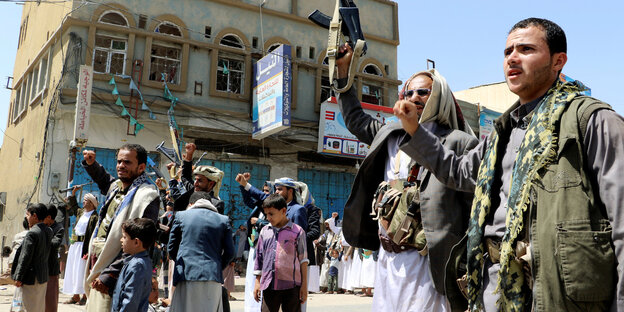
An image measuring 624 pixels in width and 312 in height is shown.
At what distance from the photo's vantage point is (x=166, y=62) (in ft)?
59.2

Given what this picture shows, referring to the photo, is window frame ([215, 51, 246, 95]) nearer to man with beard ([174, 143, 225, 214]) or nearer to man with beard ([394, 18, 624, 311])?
man with beard ([174, 143, 225, 214])

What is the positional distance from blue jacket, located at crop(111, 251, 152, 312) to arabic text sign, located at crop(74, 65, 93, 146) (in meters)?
11.5

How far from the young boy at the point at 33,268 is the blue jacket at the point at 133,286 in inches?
120

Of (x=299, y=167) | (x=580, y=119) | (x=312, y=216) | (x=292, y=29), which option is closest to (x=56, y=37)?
(x=292, y=29)

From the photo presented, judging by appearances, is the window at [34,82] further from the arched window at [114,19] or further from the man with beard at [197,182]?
the man with beard at [197,182]

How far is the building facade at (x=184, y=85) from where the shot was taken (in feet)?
55.1

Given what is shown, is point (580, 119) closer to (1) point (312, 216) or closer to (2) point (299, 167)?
(1) point (312, 216)

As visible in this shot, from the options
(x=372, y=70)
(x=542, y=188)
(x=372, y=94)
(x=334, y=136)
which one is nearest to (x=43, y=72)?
(x=334, y=136)

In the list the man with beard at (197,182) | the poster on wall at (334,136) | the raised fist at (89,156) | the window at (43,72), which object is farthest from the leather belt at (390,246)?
the window at (43,72)

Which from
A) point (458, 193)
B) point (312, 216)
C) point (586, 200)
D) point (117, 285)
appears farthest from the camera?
point (312, 216)

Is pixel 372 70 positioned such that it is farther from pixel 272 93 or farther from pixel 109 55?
pixel 109 55

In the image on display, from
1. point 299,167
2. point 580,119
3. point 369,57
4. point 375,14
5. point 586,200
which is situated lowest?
point 586,200

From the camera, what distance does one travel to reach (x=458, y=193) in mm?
2883

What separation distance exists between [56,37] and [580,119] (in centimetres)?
1910
